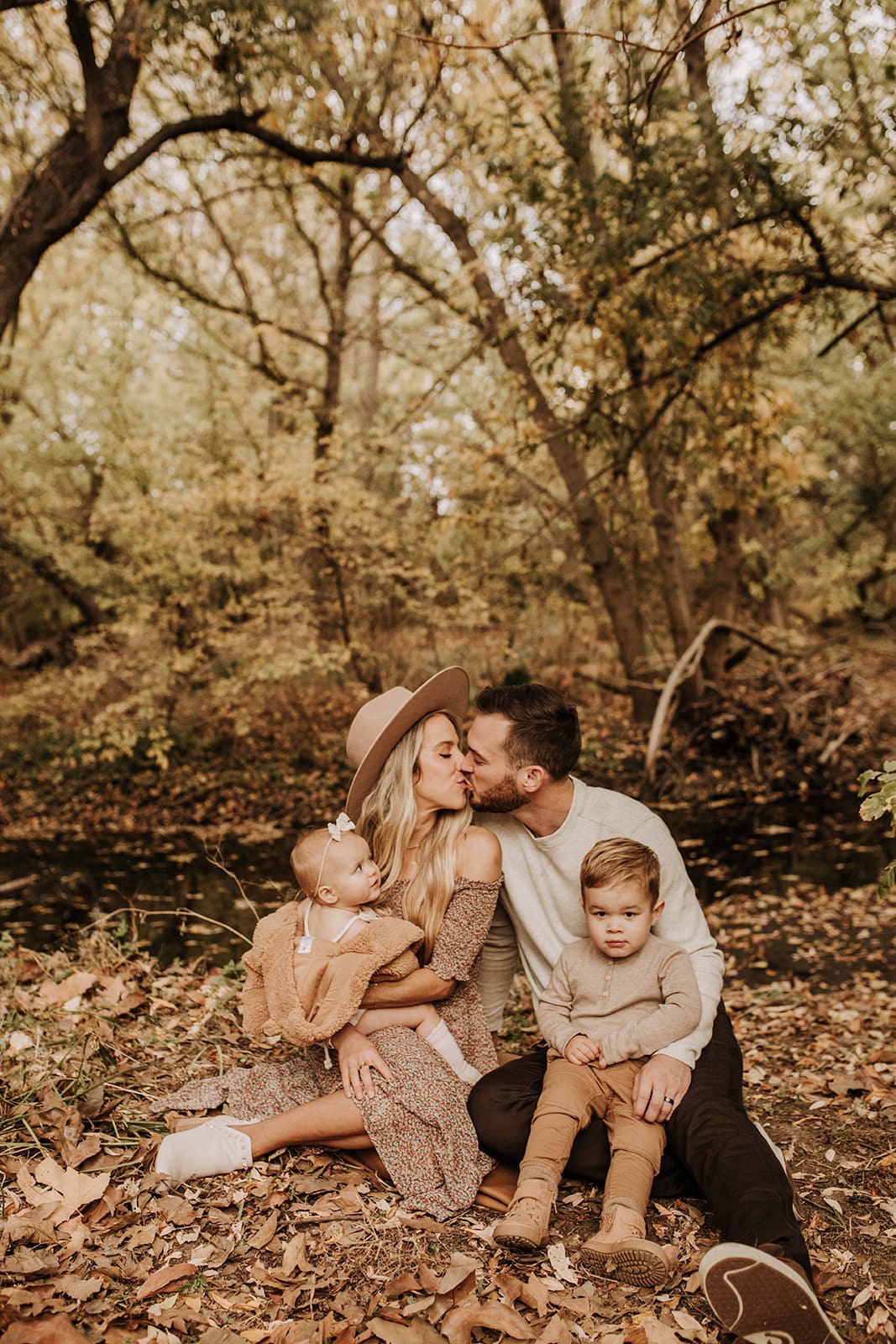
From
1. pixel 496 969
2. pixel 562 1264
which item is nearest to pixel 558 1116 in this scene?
pixel 562 1264

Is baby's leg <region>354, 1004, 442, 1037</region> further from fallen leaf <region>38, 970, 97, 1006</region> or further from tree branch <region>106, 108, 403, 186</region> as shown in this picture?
tree branch <region>106, 108, 403, 186</region>

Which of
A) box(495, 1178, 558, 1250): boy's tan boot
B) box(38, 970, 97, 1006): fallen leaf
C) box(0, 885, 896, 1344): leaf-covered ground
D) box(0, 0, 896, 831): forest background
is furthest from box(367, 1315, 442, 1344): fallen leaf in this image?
box(0, 0, 896, 831): forest background

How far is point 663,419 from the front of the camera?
870 cm

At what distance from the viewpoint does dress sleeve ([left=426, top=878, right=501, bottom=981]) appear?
3055mm

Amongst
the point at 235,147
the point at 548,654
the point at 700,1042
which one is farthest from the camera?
the point at 548,654

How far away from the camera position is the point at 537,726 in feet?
10.4

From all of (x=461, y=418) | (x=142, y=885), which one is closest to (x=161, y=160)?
(x=461, y=418)

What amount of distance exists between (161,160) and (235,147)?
5.54 ft

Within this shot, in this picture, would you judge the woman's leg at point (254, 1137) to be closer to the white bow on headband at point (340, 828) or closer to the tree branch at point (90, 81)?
the white bow on headband at point (340, 828)

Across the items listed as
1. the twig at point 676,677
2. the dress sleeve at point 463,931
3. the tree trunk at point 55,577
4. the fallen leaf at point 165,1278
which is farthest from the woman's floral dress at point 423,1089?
the tree trunk at point 55,577

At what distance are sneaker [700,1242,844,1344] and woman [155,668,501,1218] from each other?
0.86m

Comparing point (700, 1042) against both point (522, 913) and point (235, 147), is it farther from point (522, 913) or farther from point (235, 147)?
point (235, 147)

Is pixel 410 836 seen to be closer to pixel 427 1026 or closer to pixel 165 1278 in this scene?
pixel 427 1026

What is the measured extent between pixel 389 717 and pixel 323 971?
81 cm
